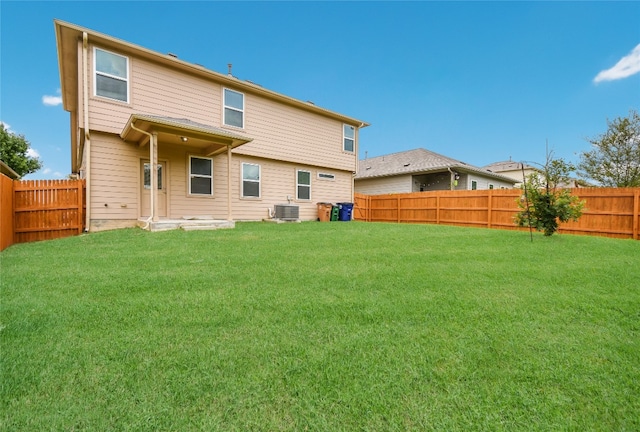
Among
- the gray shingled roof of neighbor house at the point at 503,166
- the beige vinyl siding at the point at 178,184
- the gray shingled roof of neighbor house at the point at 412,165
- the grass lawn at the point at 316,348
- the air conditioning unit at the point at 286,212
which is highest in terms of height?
the gray shingled roof of neighbor house at the point at 503,166

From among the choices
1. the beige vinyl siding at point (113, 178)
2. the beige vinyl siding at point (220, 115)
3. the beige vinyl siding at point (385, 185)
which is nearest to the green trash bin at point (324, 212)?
the beige vinyl siding at point (220, 115)

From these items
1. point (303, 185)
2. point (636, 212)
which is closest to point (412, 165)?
point (303, 185)

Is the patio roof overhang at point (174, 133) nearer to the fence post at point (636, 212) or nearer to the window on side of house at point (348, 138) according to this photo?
the window on side of house at point (348, 138)

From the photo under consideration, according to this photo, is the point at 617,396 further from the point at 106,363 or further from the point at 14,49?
the point at 14,49

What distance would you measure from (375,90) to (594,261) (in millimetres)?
15864

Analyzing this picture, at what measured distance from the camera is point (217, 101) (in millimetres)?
10203

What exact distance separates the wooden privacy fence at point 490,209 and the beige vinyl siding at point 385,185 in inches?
113

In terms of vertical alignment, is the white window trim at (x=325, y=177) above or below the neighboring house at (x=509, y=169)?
below

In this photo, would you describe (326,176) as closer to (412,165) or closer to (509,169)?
(412,165)

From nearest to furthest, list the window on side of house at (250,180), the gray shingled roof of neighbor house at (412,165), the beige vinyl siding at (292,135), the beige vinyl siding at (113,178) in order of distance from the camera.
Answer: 1. the beige vinyl siding at (113,178)
2. the window on side of house at (250,180)
3. the beige vinyl siding at (292,135)
4. the gray shingled roof of neighbor house at (412,165)

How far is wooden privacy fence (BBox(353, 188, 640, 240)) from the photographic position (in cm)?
877

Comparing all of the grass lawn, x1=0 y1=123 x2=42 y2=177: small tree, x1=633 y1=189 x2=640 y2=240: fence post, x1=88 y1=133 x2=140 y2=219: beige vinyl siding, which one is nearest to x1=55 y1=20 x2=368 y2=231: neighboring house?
x1=88 y1=133 x2=140 y2=219: beige vinyl siding

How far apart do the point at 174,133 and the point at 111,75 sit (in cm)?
268

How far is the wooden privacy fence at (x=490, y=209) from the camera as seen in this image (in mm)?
8766
